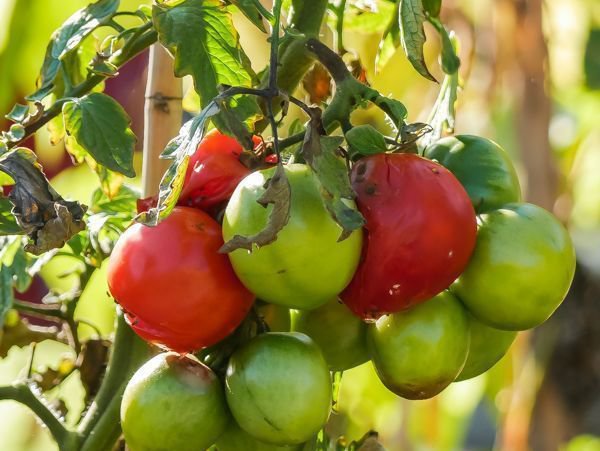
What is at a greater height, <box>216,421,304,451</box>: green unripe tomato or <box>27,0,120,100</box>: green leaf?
<box>27,0,120,100</box>: green leaf

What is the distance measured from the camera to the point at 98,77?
0.66 m

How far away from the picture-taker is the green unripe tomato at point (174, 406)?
558mm

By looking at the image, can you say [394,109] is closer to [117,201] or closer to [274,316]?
[274,316]

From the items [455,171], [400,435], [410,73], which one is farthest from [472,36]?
[455,171]

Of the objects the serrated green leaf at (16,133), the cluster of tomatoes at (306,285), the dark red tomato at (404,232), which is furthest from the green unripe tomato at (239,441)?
the serrated green leaf at (16,133)

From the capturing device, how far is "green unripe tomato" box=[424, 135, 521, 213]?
1.99 feet

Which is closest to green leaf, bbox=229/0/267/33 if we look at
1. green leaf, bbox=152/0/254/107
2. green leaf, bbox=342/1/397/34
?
green leaf, bbox=152/0/254/107

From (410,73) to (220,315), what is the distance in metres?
0.99

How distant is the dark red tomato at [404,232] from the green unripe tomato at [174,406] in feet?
0.34

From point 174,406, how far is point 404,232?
167 millimetres

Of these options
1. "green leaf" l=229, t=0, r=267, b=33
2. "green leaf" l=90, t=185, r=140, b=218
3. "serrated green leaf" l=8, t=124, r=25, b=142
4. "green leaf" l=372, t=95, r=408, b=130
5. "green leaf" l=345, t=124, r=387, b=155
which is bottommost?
"green leaf" l=90, t=185, r=140, b=218

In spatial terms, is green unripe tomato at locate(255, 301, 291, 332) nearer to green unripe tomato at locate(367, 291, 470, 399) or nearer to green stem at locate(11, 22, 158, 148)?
green unripe tomato at locate(367, 291, 470, 399)

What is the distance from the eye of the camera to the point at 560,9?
2111mm

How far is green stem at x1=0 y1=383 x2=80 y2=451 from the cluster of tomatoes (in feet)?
0.39
